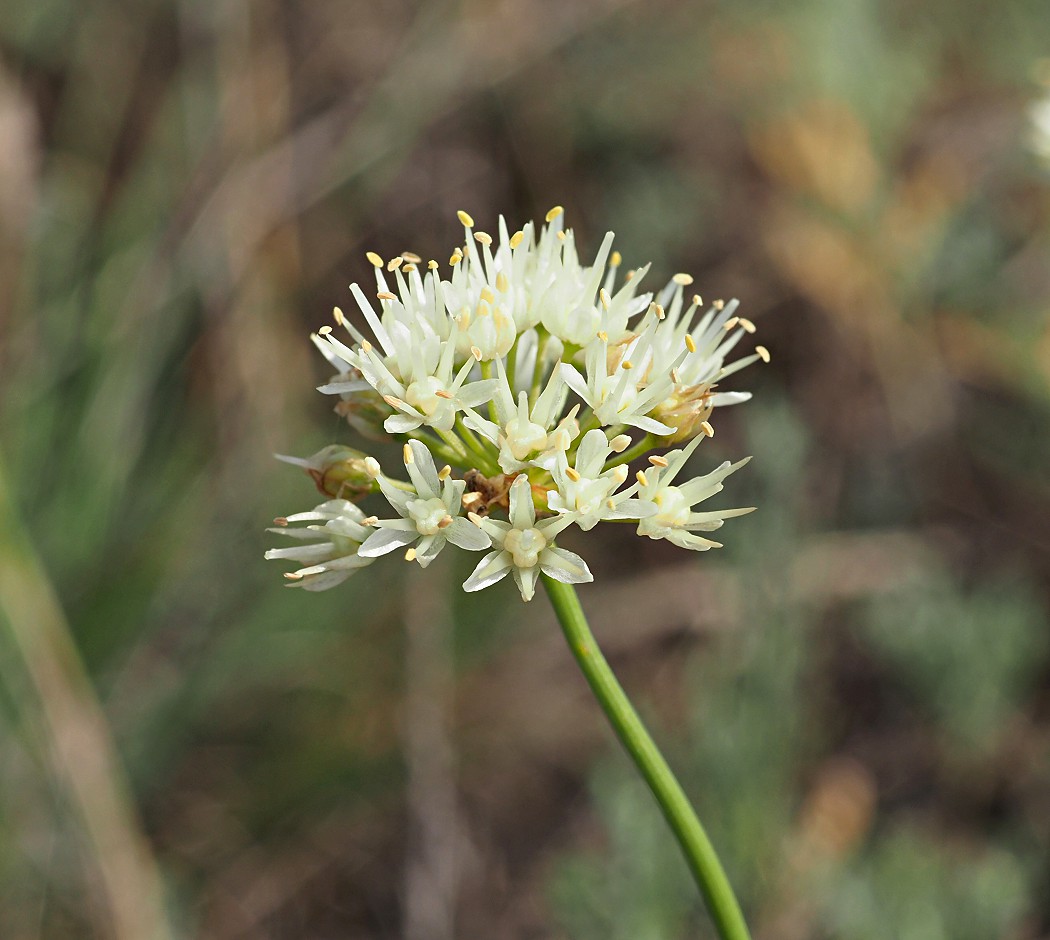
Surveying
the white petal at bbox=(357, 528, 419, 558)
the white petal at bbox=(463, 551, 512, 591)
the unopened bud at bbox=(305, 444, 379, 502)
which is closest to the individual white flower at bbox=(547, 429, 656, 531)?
the white petal at bbox=(463, 551, 512, 591)

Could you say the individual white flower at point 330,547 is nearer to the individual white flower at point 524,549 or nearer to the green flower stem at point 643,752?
the individual white flower at point 524,549

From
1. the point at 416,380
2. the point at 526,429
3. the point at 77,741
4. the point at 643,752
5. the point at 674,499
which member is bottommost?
the point at 643,752

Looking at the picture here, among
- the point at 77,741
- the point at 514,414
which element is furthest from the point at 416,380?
the point at 77,741

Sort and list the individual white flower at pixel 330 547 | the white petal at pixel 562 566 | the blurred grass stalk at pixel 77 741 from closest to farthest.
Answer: the white petal at pixel 562 566 → the individual white flower at pixel 330 547 → the blurred grass stalk at pixel 77 741

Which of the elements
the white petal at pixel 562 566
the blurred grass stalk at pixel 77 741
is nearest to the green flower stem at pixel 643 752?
the white petal at pixel 562 566

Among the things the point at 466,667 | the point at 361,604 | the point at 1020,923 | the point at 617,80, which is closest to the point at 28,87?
the point at 617,80

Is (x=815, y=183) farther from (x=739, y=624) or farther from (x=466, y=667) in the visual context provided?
(x=466, y=667)

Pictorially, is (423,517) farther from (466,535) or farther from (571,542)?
(571,542)
